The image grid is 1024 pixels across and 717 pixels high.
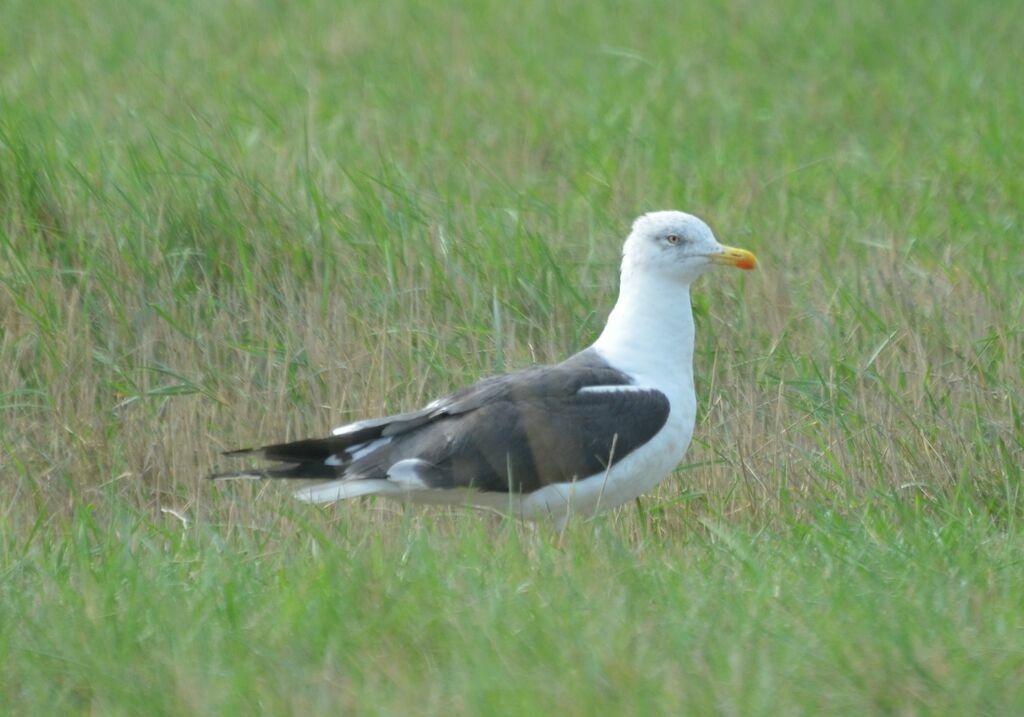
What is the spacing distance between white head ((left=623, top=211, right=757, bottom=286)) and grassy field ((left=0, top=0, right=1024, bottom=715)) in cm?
53

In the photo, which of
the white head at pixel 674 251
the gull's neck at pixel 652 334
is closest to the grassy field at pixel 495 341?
the gull's neck at pixel 652 334

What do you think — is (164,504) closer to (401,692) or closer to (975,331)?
(401,692)

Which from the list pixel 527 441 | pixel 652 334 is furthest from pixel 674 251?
pixel 527 441

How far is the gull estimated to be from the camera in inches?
198

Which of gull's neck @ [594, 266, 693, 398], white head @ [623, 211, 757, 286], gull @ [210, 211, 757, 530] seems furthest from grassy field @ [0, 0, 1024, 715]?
white head @ [623, 211, 757, 286]

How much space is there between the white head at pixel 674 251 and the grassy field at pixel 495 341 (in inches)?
21.0

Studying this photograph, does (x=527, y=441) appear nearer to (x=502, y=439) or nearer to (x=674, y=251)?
(x=502, y=439)

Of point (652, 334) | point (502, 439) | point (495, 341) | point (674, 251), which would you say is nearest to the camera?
point (502, 439)

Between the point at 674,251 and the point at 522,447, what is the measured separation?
2.86ft

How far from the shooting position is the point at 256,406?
599 cm

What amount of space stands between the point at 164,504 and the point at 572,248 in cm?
227

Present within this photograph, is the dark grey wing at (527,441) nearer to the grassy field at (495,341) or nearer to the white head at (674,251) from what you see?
the grassy field at (495,341)

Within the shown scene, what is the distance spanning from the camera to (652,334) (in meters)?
5.35

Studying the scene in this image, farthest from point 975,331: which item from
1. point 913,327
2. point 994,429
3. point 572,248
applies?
point 572,248
